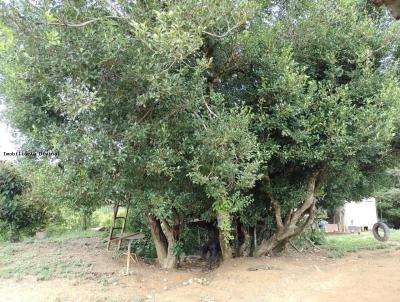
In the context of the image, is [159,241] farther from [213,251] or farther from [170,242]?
[213,251]

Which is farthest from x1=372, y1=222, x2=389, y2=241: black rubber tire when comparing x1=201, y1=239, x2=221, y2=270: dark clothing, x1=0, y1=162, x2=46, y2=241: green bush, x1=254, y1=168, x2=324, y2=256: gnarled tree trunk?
x1=0, y1=162, x2=46, y2=241: green bush

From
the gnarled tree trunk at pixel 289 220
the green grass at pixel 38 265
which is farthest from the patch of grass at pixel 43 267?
the gnarled tree trunk at pixel 289 220

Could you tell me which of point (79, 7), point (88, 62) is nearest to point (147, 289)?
point (88, 62)

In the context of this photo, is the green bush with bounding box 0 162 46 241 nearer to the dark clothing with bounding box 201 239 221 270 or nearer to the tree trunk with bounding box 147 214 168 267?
the tree trunk with bounding box 147 214 168 267

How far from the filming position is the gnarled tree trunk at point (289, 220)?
8414mm

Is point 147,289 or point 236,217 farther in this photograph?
point 236,217

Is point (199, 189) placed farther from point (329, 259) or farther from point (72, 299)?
point (329, 259)

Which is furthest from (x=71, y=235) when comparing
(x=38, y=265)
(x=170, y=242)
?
(x=170, y=242)

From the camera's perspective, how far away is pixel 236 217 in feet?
28.1

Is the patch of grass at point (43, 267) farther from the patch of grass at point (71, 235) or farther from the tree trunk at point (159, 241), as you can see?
the patch of grass at point (71, 235)

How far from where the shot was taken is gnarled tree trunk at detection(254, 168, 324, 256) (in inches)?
331

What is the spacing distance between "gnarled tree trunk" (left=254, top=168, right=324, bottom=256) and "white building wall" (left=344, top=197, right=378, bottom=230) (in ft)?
41.8

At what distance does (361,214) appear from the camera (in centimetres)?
2030

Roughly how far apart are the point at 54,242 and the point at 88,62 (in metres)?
7.02
